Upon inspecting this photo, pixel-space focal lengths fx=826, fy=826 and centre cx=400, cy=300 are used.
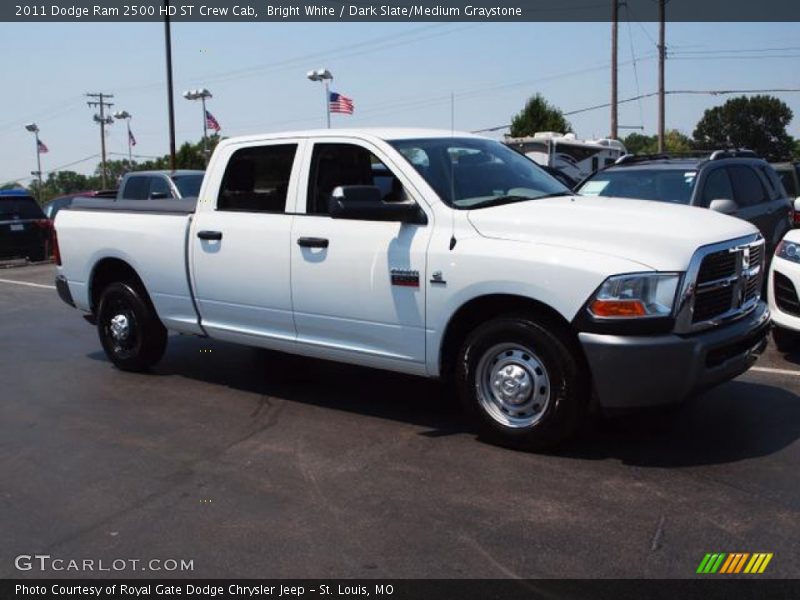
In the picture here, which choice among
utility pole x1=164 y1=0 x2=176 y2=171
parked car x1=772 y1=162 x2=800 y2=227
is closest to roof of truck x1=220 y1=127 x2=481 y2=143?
parked car x1=772 y1=162 x2=800 y2=227

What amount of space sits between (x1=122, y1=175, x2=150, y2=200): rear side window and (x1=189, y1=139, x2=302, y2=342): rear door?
28.8 feet

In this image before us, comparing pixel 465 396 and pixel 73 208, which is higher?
pixel 73 208

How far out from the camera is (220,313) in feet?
20.8

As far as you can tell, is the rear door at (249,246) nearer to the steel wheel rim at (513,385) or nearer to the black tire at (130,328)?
the black tire at (130,328)

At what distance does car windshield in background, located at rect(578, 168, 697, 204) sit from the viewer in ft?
28.9

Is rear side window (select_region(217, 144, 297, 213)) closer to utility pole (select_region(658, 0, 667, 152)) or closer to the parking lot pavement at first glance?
the parking lot pavement

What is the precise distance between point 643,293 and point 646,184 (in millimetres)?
5042

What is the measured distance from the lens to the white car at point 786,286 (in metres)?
6.68

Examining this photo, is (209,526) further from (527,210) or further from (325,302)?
(527,210)

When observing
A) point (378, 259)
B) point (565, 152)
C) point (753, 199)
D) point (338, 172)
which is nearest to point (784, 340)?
point (753, 199)
